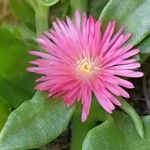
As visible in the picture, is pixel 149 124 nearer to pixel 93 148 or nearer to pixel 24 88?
pixel 93 148

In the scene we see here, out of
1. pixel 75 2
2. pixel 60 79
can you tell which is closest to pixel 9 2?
pixel 75 2

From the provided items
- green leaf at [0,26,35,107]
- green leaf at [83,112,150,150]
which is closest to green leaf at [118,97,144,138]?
green leaf at [83,112,150,150]

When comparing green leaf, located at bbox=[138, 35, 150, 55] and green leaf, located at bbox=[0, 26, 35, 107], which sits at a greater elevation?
green leaf, located at bbox=[0, 26, 35, 107]

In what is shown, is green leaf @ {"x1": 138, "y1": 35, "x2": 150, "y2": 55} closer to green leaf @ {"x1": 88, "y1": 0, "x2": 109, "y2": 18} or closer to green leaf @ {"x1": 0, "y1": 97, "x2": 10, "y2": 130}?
green leaf @ {"x1": 88, "y1": 0, "x2": 109, "y2": 18}

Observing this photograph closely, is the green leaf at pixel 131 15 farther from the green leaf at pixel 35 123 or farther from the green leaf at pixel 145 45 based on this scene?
the green leaf at pixel 35 123

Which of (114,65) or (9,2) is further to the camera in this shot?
(9,2)

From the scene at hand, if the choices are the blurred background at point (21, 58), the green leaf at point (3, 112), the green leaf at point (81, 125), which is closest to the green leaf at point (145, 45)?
the blurred background at point (21, 58)

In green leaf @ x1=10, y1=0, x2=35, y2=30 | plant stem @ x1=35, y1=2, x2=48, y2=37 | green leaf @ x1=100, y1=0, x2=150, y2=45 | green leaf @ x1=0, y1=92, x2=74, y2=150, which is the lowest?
green leaf @ x1=0, y1=92, x2=74, y2=150
